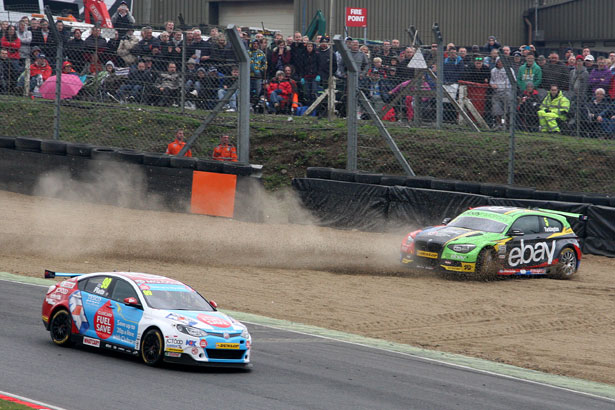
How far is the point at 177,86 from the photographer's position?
20.7 meters

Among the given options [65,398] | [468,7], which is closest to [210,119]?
[65,398]

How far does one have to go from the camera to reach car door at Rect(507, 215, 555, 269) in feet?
53.1

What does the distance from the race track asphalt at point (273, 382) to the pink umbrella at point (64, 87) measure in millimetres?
11148

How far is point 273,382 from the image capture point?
9172 millimetres

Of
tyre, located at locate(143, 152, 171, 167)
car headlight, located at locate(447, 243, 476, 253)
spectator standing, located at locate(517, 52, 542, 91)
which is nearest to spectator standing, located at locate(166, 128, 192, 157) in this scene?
tyre, located at locate(143, 152, 171, 167)

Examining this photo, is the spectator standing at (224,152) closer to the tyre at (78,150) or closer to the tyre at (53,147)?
the tyre at (78,150)

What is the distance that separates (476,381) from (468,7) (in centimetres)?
2879

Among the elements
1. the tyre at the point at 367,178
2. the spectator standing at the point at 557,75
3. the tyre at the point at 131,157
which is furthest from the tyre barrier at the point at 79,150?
the spectator standing at the point at 557,75

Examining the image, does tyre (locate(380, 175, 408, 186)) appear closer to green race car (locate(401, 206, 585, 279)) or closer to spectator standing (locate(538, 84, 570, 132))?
green race car (locate(401, 206, 585, 279))

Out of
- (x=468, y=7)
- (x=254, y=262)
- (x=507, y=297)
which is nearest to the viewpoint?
(x=507, y=297)

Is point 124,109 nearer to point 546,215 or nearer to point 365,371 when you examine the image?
point 546,215

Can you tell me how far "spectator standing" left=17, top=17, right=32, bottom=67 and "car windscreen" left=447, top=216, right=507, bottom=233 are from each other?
36.8 ft

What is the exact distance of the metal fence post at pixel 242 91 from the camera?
19.6 meters

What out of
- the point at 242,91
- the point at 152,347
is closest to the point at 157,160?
the point at 242,91
